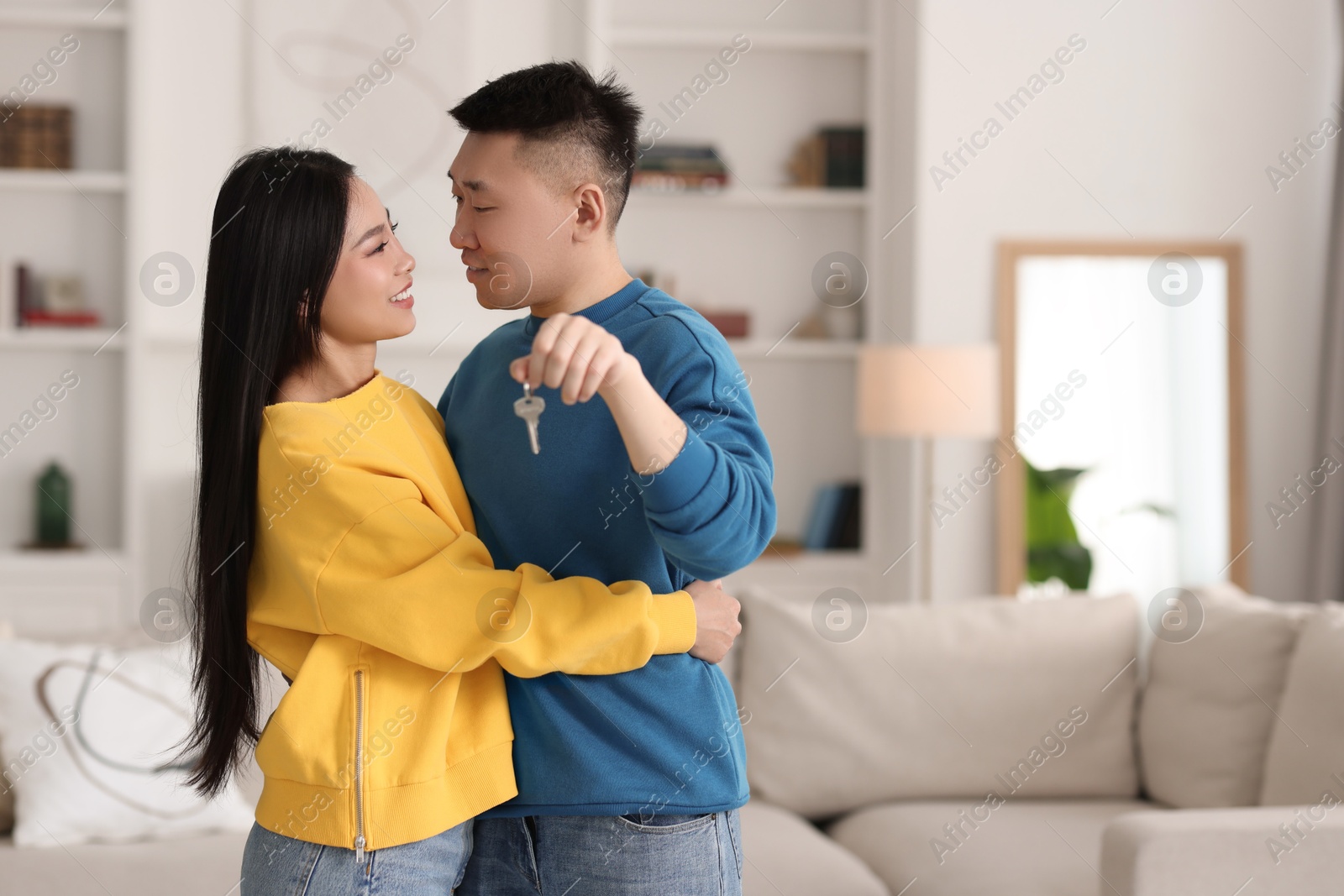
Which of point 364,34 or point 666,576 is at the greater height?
point 364,34

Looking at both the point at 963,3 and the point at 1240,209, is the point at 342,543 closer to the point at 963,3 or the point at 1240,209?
the point at 963,3

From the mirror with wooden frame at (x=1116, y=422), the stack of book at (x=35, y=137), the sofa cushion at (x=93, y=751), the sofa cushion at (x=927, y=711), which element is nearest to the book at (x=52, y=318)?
the stack of book at (x=35, y=137)

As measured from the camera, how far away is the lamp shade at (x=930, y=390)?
3.76 m

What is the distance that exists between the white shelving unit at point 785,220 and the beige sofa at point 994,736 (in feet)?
5.64

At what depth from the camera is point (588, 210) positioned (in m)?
1.17

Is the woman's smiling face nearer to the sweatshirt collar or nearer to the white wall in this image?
the sweatshirt collar

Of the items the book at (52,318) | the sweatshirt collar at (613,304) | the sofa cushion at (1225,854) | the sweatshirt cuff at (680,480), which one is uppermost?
the book at (52,318)

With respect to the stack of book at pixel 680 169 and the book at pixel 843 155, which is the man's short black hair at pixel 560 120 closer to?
the stack of book at pixel 680 169

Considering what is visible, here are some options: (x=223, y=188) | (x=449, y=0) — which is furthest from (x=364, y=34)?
(x=223, y=188)

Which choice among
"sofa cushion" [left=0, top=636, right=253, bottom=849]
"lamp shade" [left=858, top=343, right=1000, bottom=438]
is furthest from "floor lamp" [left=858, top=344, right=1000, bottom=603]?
"sofa cushion" [left=0, top=636, right=253, bottom=849]

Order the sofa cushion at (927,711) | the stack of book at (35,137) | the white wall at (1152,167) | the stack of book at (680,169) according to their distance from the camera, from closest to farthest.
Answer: the sofa cushion at (927,711)
the stack of book at (35,137)
the stack of book at (680,169)
the white wall at (1152,167)

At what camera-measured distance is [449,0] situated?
4.12 metres

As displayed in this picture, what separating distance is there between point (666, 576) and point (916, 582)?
10.5ft

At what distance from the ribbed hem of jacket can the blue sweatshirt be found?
1.5 inches
